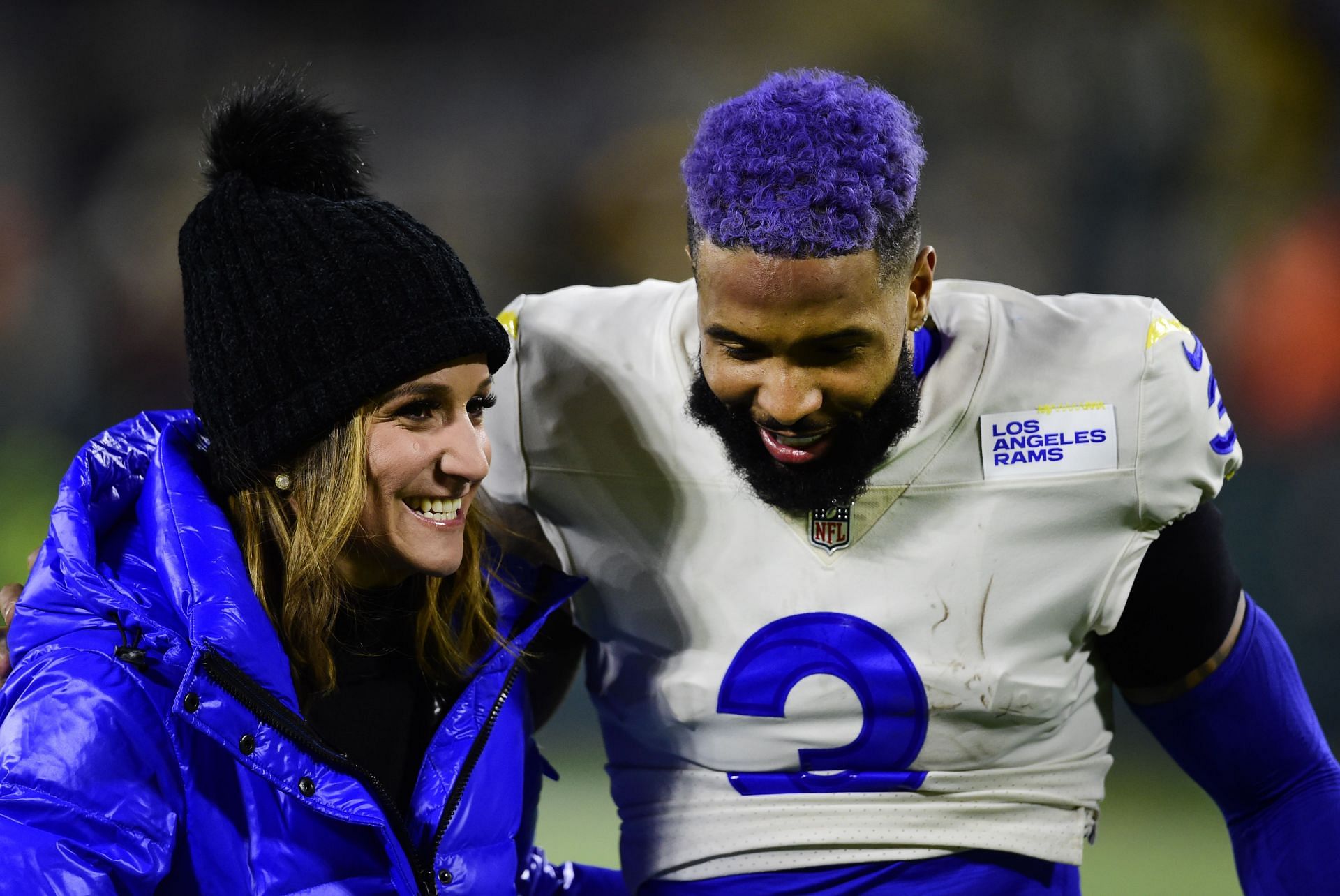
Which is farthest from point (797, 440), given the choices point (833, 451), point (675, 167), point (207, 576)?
point (675, 167)

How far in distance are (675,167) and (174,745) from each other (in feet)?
10.5

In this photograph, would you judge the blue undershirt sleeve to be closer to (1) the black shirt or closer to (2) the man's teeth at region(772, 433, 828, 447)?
(2) the man's teeth at region(772, 433, 828, 447)

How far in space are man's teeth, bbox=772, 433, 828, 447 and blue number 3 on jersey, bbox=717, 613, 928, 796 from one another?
0.20m

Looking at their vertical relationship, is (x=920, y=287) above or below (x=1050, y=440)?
above

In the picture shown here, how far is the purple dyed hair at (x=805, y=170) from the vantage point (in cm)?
123

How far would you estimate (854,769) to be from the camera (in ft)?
4.77

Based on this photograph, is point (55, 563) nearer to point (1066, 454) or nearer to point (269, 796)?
point (269, 796)

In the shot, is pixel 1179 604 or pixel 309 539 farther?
pixel 1179 604

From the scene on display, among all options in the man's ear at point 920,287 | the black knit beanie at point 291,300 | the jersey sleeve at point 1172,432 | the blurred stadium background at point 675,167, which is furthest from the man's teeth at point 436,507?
the blurred stadium background at point 675,167

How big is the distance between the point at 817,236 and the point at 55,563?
0.75 meters

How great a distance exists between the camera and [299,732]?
1.15m

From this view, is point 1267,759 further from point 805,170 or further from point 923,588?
point 805,170

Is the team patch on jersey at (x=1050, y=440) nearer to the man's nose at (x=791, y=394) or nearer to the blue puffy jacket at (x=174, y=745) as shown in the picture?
the man's nose at (x=791, y=394)

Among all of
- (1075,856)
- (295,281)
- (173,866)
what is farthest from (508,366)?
(1075,856)
